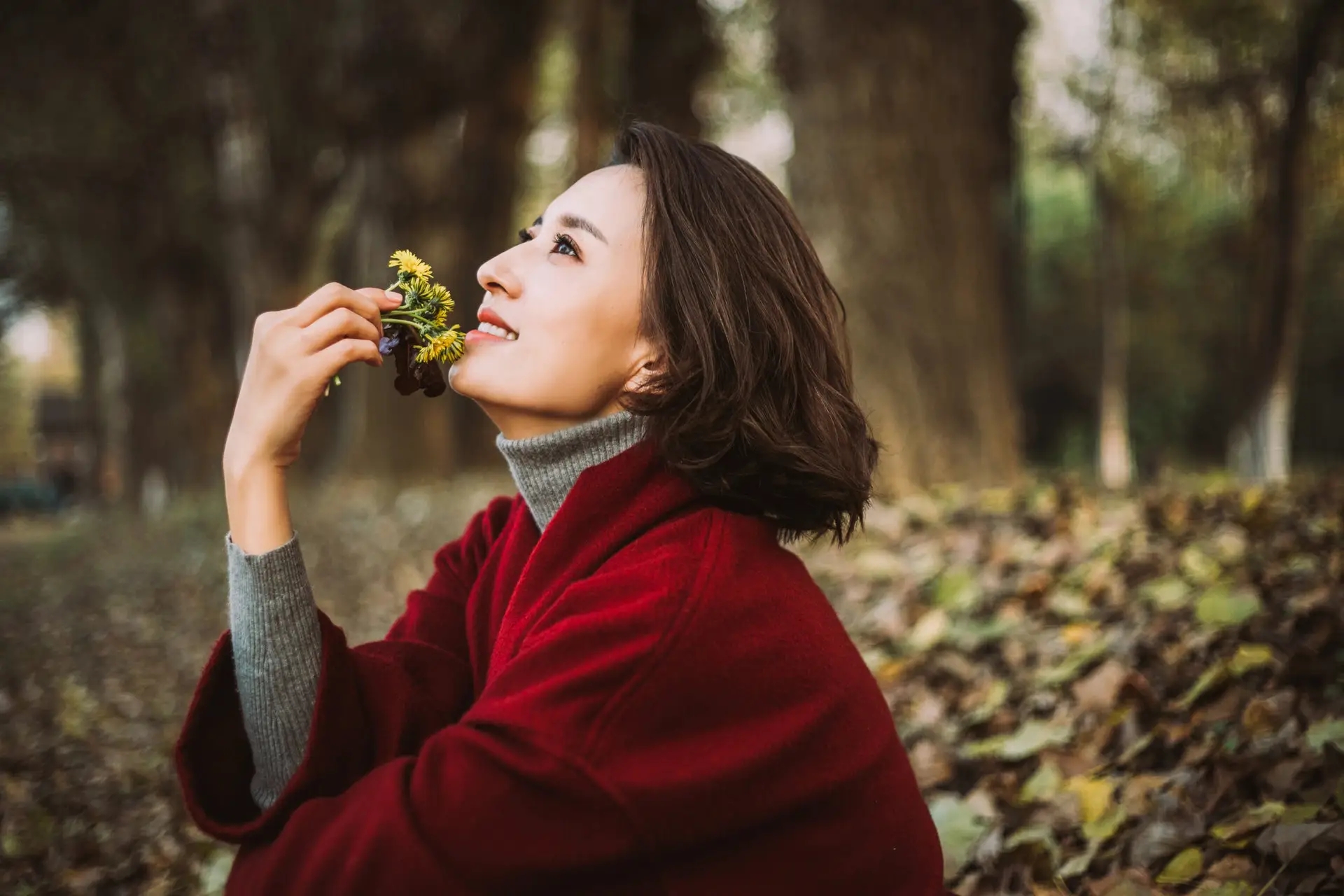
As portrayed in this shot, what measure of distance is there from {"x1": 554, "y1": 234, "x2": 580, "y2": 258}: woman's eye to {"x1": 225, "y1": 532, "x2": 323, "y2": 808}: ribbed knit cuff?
0.67 m

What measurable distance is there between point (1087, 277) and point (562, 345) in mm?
24876

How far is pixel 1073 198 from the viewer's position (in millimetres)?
25859

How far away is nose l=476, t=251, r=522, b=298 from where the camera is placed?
6.29 feet

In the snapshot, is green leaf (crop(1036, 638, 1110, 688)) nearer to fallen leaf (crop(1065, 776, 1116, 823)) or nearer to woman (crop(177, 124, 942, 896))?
fallen leaf (crop(1065, 776, 1116, 823))

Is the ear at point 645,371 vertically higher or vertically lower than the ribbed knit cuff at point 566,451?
higher

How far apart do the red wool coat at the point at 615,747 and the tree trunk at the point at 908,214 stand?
165 inches

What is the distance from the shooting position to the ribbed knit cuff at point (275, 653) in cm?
178

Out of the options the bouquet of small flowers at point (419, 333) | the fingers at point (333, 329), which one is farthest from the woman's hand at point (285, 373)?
the bouquet of small flowers at point (419, 333)

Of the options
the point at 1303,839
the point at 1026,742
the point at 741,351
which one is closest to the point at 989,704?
the point at 1026,742

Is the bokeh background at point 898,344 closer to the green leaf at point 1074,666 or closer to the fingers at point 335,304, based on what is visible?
the green leaf at point 1074,666

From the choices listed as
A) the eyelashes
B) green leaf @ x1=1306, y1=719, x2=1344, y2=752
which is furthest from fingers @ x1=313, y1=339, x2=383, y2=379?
green leaf @ x1=1306, y1=719, x2=1344, y2=752

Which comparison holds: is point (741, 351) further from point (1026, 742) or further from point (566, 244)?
point (1026, 742)

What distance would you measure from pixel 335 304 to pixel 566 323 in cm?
38

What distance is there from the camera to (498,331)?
1949mm
